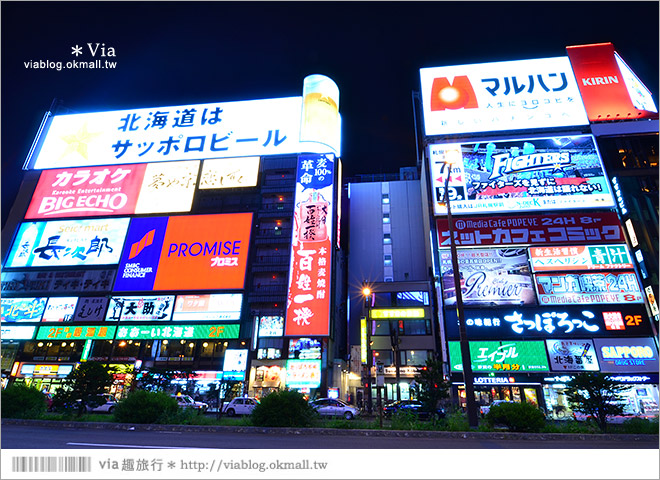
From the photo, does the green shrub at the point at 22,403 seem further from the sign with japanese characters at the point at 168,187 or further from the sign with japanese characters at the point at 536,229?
the sign with japanese characters at the point at 536,229

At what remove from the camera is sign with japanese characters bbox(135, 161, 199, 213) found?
4175 cm

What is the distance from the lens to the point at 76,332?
1490 inches

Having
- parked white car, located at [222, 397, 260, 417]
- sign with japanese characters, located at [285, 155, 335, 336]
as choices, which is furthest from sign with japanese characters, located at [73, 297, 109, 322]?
parked white car, located at [222, 397, 260, 417]

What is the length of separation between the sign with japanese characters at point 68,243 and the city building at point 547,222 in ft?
111

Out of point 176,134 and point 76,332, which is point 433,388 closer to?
point 76,332

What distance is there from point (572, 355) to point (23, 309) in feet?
170

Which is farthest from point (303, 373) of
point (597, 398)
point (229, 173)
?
point (597, 398)

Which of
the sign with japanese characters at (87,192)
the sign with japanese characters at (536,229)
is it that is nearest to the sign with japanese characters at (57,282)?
the sign with japanese characters at (87,192)

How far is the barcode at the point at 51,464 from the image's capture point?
4.11 meters

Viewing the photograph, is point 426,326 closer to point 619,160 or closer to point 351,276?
point 351,276

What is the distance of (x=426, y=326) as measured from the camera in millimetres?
37781

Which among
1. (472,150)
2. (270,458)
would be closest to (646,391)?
(472,150)

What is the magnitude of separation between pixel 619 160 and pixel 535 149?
719 cm

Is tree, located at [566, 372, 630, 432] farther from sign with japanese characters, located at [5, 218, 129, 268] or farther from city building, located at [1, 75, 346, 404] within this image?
sign with japanese characters, located at [5, 218, 129, 268]
